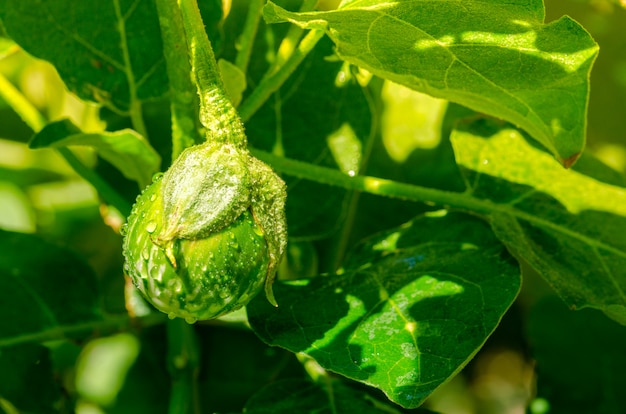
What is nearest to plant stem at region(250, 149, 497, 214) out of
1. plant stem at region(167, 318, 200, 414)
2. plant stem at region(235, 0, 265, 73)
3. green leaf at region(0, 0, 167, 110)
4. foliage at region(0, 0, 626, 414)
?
foliage at region(0, 0, 626, 414)

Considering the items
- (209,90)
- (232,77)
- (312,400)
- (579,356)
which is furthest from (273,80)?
(579,356)

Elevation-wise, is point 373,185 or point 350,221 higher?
point 373,185

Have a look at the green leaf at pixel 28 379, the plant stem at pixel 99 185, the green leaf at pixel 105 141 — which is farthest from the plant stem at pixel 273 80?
the green leaf at pixel 28 379

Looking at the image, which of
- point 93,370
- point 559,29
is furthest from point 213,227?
point 93,370

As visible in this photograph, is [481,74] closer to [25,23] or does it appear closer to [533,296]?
[25,23]

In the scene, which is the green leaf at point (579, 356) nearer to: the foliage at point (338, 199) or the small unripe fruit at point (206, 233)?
the foliage at point (338, 199)

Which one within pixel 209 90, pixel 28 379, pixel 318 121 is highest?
pixel 209 90

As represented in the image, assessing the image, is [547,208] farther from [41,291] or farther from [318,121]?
[41,291]
